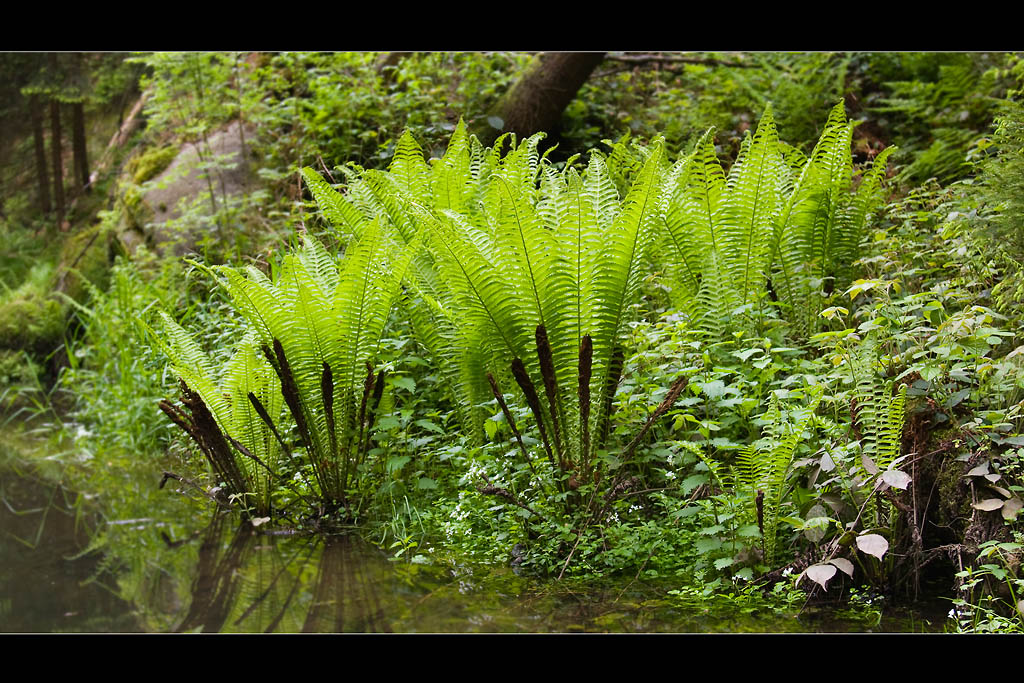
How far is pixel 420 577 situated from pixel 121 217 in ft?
17.5

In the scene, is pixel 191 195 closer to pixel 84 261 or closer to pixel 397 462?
pixel 84 261

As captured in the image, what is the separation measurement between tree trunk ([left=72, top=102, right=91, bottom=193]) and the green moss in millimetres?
887

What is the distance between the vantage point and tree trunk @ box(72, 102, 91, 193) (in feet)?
23.1

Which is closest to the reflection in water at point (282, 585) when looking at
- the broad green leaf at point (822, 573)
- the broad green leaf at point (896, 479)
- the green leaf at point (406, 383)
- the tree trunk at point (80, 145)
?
the green leaf at point (406, 383)

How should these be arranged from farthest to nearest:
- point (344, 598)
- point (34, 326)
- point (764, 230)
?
point (34, 326)
point (764, 230)
point (344, 598)

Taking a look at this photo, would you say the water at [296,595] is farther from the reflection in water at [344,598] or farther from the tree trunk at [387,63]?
the tree trunk at [387,63]

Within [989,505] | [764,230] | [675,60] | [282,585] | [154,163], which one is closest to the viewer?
[989,505]

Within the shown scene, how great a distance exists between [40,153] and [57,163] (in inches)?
15.9

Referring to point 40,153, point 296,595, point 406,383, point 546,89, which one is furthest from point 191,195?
point 296,595

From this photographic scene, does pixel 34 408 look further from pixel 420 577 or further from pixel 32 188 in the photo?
Answer: pixel 420 577

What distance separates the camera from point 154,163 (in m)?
6.64

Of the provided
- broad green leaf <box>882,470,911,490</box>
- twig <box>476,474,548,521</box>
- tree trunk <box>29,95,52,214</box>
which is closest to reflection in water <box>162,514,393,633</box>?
twig <box>476,474,548,521</box>

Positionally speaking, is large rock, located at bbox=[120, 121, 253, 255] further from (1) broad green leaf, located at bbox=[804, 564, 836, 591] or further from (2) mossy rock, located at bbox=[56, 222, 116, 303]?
(1) broad green leaf, located at bbox=[804, 564, 836, 591]

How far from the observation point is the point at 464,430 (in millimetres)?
2922
